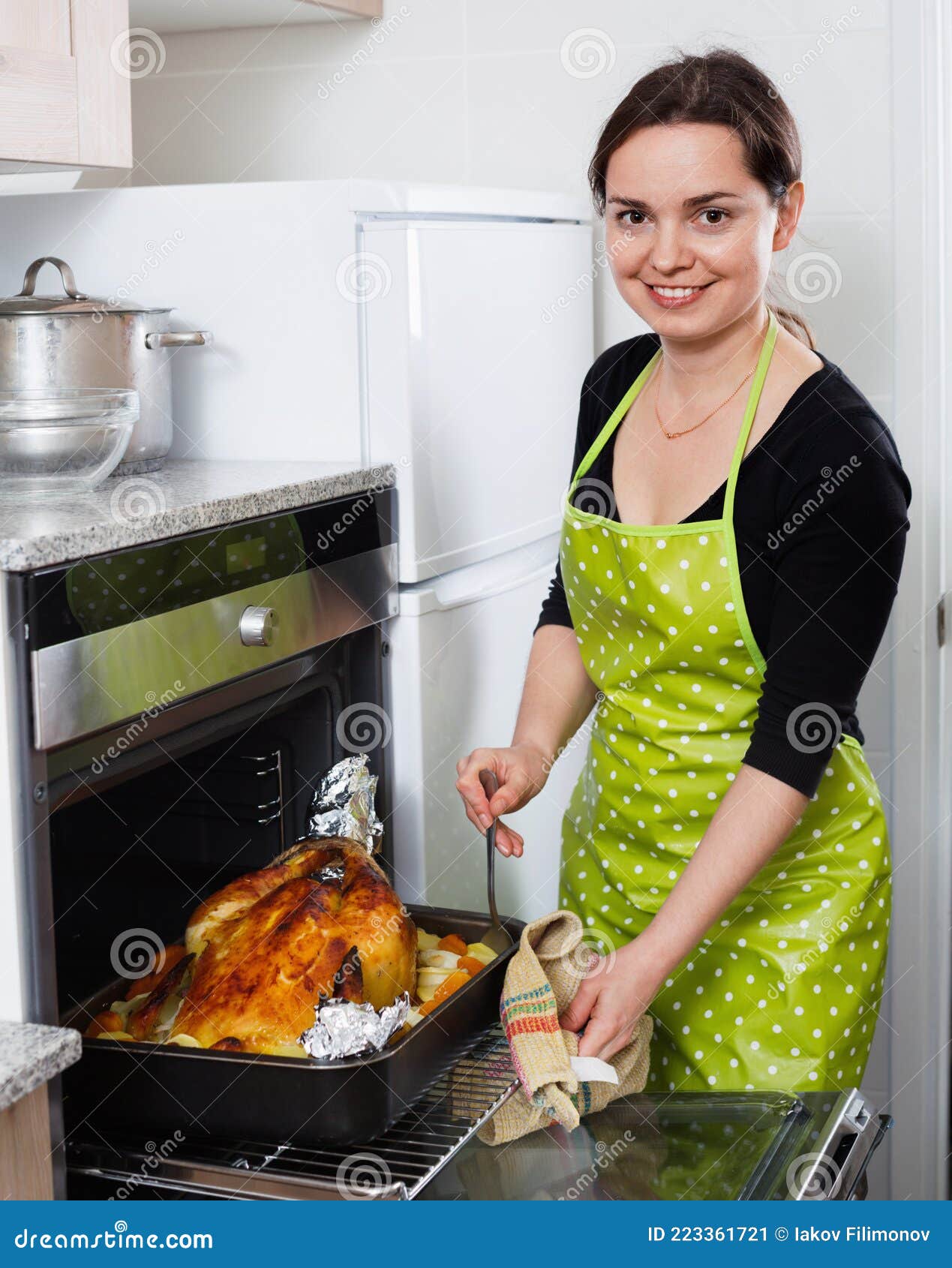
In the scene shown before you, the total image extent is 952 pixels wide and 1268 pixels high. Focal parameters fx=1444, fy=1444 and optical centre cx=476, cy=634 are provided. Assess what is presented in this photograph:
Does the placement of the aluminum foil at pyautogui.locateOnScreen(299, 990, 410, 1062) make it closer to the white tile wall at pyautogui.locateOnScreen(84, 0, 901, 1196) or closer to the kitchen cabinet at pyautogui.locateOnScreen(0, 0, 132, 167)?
the kitchen cabinet at pyautogui.locateOnScreen(0, 0, 132, 167)

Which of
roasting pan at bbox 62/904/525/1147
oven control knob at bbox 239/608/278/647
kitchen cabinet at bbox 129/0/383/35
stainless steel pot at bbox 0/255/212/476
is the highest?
kitchen cabinet at bbox 129/0/383/35

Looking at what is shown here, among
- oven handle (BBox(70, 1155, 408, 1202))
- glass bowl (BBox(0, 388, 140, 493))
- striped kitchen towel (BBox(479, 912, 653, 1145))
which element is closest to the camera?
oven handle (BBox(70, 1155, 408, 1202))

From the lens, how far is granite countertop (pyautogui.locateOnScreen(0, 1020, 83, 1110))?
0.94 metres

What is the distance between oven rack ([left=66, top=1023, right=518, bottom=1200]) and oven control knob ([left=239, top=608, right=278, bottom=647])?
39cm

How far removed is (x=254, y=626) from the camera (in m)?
1.23

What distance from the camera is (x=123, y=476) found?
4.53 feet

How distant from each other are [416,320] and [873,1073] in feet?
4.08

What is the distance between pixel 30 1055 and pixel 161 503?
0.44 meters

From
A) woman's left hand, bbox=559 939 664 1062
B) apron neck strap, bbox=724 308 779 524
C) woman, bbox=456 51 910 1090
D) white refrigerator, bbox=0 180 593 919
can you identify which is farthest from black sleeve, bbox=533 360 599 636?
→ woman's left hand, bbox=559 939 664 1062

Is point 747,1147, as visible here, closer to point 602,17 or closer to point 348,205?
point 348,205

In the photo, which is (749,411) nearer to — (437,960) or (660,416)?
(660,416)

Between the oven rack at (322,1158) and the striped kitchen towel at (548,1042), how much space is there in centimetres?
2

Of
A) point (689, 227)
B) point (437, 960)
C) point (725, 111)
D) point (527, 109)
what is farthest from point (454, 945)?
point (527, 109)

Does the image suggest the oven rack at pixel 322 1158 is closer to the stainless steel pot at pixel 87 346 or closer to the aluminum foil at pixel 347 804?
the aluminum foil at pixel 347 804
